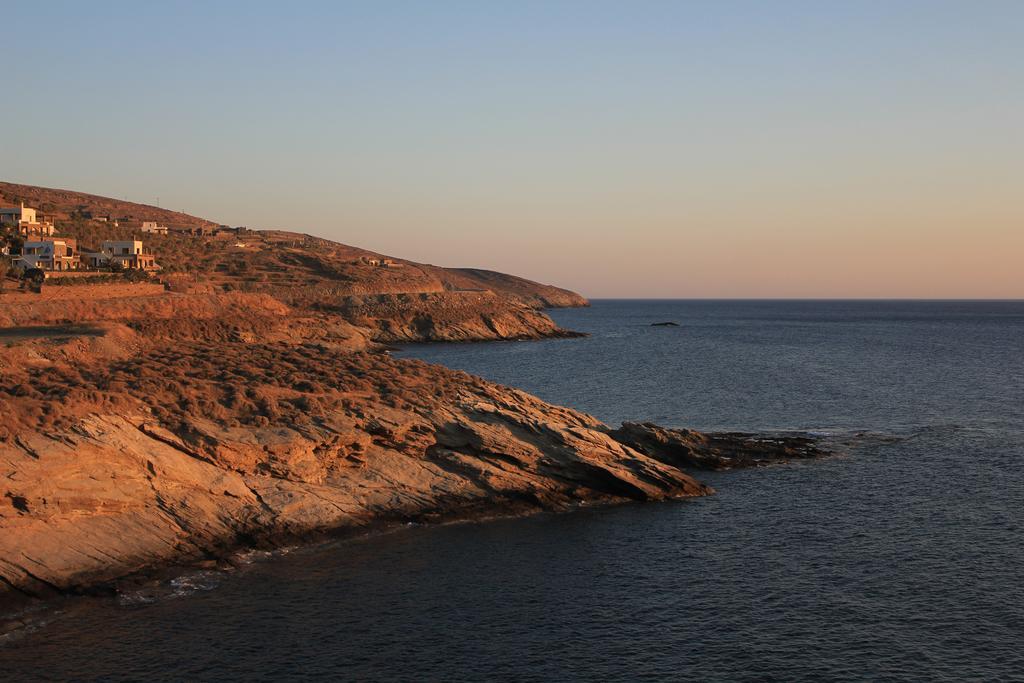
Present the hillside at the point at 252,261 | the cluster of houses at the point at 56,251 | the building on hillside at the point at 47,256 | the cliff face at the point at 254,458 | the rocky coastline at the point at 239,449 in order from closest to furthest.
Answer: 1. the cliff face at the point at 254,458
2. the rocky coastline at the point at 239,449
3. the building on hillside at the point at 47,256
4. the cluster of houses at the point at 56,251
5. the hillside at the point at 252,261

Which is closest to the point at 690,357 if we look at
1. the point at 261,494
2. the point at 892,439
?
the point at 892,439

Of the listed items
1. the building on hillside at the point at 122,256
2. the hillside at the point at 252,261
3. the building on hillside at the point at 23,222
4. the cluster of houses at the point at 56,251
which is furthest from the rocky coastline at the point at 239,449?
the hillside at the point at 252,261

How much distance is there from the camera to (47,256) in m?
85.2

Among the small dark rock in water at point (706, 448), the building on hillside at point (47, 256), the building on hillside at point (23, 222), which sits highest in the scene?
the building on hillside at point (23, 222)

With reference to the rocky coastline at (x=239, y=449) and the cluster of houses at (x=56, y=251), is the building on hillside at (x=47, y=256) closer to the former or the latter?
the cluster of houses at (x=56, y=251)

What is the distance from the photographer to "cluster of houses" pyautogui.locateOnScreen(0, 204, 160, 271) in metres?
84.1

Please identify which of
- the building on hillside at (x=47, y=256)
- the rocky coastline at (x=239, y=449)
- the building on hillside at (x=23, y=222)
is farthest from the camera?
the building on hillside at (x=23, y=222)

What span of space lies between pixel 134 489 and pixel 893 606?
87.1 feet

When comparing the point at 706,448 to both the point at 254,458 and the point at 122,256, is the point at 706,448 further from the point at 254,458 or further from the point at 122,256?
the point at 122,256

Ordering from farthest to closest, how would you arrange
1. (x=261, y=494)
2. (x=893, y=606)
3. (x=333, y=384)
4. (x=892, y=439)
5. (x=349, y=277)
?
1. (x=349, y=277)
2. (x=892, y=439)
3. (x=333, y=384)
4. (x=261, y=494)
5. (x=893, y=606)

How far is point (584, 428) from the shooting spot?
143 feet

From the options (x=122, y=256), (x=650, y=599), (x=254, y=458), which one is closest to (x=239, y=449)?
(x=254, y=458)

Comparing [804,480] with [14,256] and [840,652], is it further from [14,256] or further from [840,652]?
[14,256]

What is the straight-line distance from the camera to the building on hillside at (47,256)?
82188 mm
